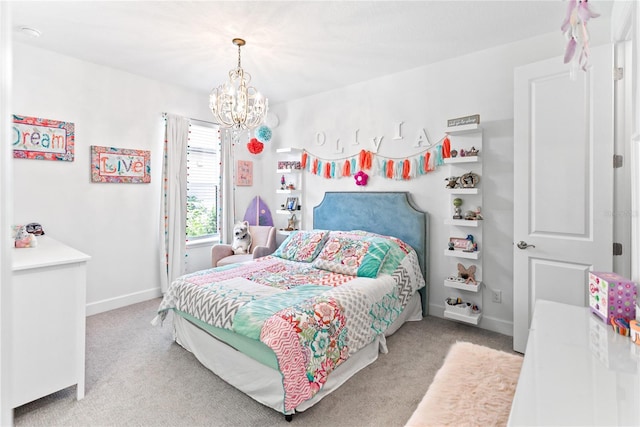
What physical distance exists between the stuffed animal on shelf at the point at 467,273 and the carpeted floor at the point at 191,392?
19.8 inches

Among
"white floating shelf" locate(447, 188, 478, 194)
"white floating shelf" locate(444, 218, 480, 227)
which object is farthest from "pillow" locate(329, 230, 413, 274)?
"white floating shelf" locate(447, 188, 478, 194)

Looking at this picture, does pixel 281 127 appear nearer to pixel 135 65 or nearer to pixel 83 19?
pixel 135 65

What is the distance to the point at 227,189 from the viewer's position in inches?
179

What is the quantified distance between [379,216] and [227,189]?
7.12 feet

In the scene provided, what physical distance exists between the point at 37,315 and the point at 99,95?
8.21 ft

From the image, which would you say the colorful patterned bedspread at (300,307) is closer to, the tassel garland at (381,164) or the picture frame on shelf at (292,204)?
the tassel garland at (381,164)

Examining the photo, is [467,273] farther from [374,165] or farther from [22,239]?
[22,239]

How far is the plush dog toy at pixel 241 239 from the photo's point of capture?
165 inches

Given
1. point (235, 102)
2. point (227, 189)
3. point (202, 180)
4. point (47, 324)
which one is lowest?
point (47, 324)

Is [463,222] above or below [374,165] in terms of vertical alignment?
below

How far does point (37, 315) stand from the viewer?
73.5 inches

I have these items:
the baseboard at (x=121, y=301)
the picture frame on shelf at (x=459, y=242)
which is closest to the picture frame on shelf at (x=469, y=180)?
the picture frame on shelf at (x=459, y=242)

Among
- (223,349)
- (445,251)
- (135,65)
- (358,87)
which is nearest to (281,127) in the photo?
(358,87)

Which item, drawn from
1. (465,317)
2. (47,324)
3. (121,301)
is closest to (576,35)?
(465,317)
